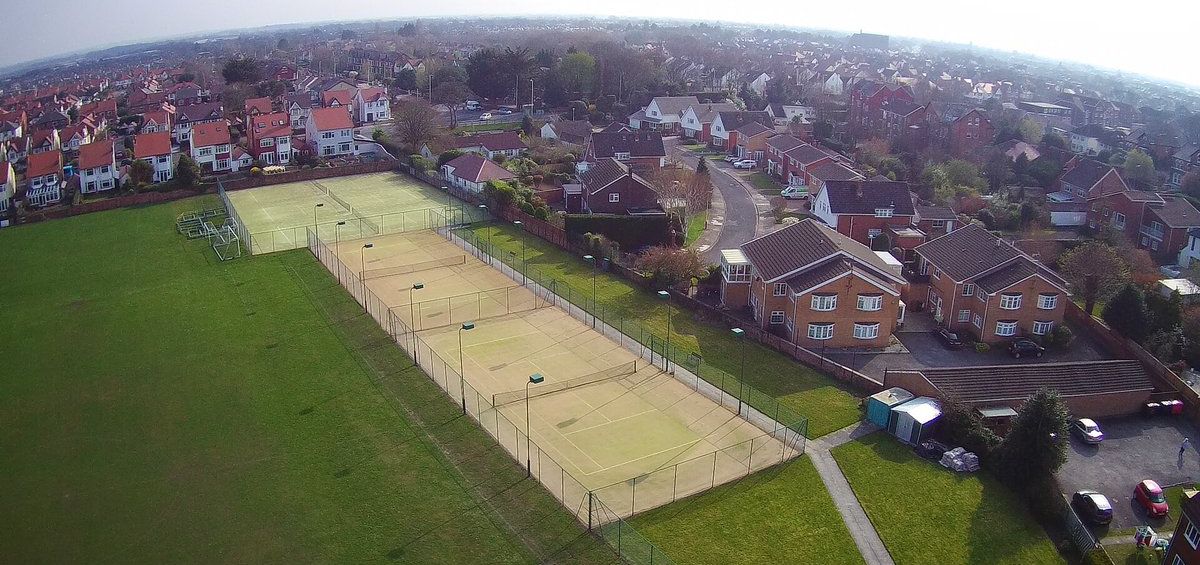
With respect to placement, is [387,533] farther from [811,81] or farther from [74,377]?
[811,81]

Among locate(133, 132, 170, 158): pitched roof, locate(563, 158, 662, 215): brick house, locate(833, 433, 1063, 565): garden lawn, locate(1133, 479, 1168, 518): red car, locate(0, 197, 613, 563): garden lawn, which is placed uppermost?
locate(133, 132, 170, 158): pitched roof

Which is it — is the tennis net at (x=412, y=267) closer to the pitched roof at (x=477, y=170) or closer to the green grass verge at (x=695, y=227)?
the green grass verge at (x=695, y=227)

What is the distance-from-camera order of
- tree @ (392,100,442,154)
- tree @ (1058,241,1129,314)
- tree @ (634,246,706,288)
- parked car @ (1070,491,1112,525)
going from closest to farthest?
parked car @ (1070,491,1112,525), tree @ (1058,241,1129,314), tree @ (634,246,706,288), tree @ (392,100,442,154)

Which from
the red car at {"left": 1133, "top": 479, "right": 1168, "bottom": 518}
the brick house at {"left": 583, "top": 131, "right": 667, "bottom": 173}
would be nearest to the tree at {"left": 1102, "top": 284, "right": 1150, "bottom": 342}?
the red car at {"left": 1133, "top": 479, "right": 1168, "bottom": 518}

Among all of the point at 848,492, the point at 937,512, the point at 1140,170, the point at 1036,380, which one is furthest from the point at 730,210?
the point at 1140,170

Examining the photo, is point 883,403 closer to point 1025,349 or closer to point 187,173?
point 1025,349

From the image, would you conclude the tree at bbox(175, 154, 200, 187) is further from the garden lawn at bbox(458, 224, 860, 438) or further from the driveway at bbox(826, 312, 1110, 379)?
the driveway at bbox(826, 312, 1110, 379)
